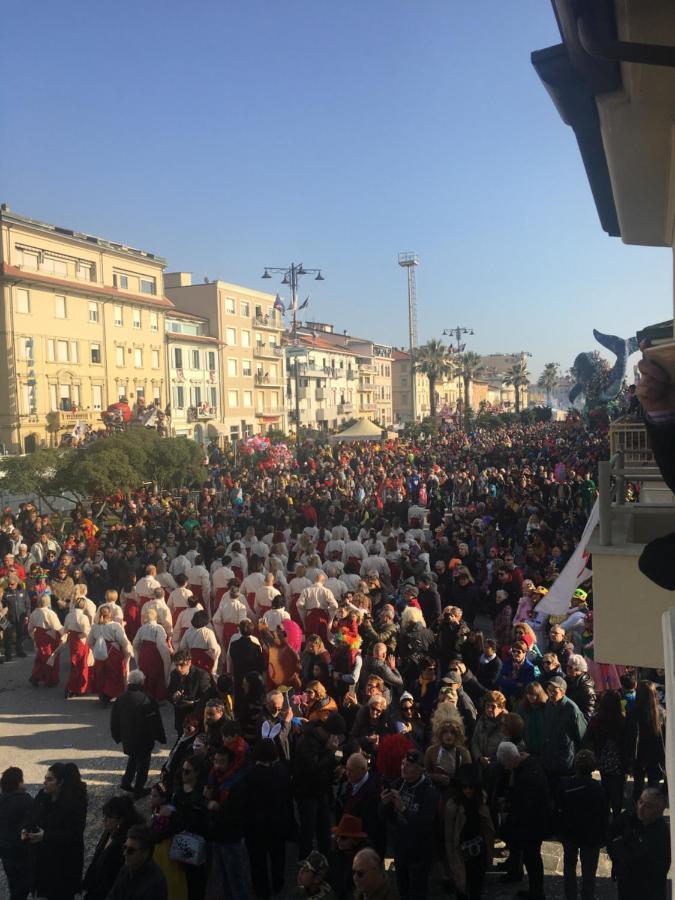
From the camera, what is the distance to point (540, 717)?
19.3ft

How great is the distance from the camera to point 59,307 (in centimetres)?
4109

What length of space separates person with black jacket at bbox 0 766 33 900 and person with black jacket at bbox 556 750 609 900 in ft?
11.8

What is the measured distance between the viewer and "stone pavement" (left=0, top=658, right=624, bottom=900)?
5.51m

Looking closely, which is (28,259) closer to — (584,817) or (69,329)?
(69,329)

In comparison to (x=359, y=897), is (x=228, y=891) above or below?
below

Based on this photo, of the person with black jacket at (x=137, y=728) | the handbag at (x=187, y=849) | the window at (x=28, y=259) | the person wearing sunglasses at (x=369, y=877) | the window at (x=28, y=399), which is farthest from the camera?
the window at (x=28, y=259)

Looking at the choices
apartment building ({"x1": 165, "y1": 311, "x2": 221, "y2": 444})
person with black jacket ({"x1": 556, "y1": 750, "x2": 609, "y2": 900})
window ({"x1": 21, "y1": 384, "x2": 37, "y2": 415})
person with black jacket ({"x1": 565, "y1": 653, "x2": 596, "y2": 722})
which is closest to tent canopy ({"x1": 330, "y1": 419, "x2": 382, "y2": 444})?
apartment building ({"x1": 165, "y1": 311, "x2": 221, "y2": 444})

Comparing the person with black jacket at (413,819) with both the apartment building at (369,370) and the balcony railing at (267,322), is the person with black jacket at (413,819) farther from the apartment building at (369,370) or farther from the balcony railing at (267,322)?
the apartment building at (369,370)

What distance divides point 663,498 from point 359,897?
10.7 feet

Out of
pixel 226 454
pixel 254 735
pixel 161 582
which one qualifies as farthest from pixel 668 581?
pixel 226 454

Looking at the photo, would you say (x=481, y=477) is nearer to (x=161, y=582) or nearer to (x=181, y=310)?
(x=161, y=582)

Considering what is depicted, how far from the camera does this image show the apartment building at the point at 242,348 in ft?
178

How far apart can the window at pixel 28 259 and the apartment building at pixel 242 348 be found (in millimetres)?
15612

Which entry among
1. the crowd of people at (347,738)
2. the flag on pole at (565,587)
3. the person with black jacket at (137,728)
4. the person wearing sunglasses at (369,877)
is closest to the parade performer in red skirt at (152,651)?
the crowd of people at (347,738)
